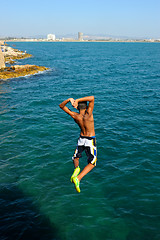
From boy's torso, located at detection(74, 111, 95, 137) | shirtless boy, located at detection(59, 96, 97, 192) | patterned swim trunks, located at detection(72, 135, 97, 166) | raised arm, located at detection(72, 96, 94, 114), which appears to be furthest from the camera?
patterned swim trunks, located at detection(72, 135, 97, 166)

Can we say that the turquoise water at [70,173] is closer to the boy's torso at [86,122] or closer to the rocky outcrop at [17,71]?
the boy's torso at [86,122]

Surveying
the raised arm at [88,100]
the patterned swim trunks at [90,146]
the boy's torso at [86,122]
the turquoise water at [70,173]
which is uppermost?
the raised arm at [88,100]

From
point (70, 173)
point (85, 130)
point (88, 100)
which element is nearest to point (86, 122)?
point (85, 130)

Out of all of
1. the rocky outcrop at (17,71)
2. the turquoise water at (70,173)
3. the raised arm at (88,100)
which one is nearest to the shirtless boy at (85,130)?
the raised arm at (88,100)

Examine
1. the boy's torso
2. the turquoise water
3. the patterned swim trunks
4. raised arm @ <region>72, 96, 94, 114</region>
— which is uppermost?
raised arm @ <region>72, 96, 94, 114</region>

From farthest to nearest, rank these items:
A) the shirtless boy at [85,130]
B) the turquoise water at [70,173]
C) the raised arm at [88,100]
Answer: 1. the turquoise water at [70,173]
2. the shirtless boy at [85,130]
3. the raised arm at [88,100]

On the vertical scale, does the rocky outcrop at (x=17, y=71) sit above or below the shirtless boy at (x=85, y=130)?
above

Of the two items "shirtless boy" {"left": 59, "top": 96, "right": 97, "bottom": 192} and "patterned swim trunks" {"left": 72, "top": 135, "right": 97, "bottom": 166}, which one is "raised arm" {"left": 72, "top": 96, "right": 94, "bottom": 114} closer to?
"shirtless boy" {"left": 59, "top": 96, "right": 97, "bottom": 192}

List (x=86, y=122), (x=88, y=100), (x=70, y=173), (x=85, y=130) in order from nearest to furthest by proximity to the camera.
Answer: (x=88, y=100), (x=86, y=122), (x=85, y=130), (x=70, y=173)

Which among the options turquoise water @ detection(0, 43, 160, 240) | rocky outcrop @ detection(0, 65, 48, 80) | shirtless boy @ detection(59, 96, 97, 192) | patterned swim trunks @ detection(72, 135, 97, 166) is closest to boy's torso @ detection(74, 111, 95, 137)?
shirtless boy @ detection(59, 96, 97, 192)

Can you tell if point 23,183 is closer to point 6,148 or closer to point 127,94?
point 6,148

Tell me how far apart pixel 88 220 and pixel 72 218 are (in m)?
0.73

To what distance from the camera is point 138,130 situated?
18.0 m

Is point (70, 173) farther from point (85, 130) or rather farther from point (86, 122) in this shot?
point (86, 122)
